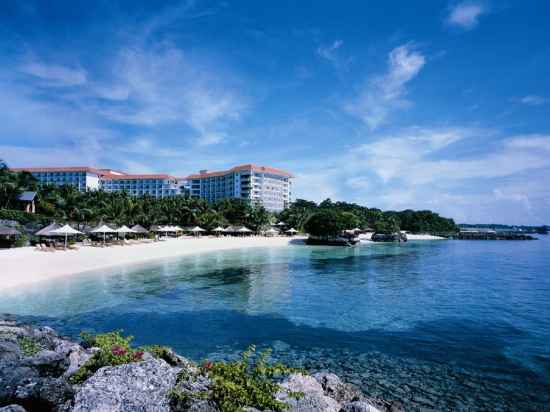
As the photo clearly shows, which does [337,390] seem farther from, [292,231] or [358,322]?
[292,231]

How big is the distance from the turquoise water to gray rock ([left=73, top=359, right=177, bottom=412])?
5.89 metres

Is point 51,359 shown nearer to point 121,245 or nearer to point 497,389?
point 497,389

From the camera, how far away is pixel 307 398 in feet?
24.0

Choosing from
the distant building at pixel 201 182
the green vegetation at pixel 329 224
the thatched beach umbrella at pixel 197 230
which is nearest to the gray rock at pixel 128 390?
the thatched beach umbrella at pixel 197 230

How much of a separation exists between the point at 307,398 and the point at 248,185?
391 feet

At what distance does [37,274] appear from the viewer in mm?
26797

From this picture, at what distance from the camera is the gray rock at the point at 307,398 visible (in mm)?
7000

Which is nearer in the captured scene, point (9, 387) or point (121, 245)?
point (9, 387)

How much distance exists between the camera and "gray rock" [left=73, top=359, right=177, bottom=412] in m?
5.60

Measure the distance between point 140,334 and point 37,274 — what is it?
17.8 meters

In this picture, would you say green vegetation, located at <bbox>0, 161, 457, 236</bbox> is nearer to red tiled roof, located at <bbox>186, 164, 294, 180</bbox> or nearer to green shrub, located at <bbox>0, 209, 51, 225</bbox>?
green shrub, located at <bbox>0, 209, 51, 225</bbox>

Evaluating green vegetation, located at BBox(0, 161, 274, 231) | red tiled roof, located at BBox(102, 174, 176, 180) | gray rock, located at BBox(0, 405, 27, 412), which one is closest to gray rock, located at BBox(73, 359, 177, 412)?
gray rock, located at BBox(0, 405, 27, 412)

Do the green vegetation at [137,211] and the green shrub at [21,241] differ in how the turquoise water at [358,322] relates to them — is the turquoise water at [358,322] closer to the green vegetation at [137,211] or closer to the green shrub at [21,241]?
the green shrub at [21,241]

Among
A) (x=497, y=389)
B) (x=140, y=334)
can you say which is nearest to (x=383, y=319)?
(x=497, y=389)
